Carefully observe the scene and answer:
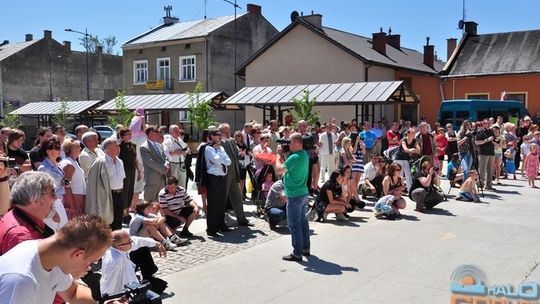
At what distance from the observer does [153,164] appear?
919cm

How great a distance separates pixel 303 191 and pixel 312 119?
15103 millimetres

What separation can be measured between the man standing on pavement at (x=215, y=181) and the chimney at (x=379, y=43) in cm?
2785

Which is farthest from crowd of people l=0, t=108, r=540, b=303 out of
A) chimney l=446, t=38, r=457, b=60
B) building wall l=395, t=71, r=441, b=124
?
chimney l=446, t=38, r=457, b=60

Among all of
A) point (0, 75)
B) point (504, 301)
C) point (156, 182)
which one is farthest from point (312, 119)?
point (0, 75)

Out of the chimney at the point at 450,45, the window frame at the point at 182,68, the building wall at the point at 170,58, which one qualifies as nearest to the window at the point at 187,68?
the window frame at the point at 182,68

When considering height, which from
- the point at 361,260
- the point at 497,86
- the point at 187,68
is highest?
the point at 187,68

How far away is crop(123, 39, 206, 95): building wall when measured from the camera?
37.9m

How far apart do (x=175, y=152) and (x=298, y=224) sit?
4155 millimetres

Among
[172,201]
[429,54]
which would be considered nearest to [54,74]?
[429,54]

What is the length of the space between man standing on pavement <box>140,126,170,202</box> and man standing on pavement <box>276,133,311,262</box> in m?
2.95

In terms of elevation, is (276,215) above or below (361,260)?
above

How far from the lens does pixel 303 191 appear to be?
712cm

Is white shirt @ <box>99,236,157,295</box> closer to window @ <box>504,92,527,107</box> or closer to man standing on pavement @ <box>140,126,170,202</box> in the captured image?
man standing on pavement @ <box>140,126,170,202</box>

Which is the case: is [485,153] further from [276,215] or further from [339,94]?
[339,94]
